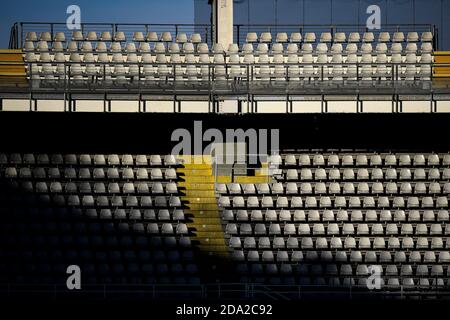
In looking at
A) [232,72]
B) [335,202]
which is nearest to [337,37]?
[232,72]

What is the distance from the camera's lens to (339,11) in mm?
30344

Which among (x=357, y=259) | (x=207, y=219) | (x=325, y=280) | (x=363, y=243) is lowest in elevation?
(x=325, y=280)

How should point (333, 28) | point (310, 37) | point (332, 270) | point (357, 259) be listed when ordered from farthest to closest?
point (333, 28) < point (310, 37) < point (357, 259) < point (332, 270)

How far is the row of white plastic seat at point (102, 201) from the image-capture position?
2492 centimetres

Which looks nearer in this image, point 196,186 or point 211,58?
point 196,186

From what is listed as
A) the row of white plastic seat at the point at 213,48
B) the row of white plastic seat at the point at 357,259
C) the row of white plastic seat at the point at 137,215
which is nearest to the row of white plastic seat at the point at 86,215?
the row of white plastic seat at the point at 137,215

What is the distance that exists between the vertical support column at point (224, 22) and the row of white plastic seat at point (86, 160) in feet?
9.61

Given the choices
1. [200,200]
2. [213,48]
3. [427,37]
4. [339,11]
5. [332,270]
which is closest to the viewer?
[332,270]

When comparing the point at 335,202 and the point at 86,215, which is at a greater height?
the point at 335,202

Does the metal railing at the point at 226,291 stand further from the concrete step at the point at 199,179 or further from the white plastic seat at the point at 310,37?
the white plastic seat at the point at 310,37

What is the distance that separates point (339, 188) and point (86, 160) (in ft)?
15.4

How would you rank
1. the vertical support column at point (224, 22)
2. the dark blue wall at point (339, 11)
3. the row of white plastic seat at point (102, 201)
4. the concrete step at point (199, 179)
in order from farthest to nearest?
1. the dark blue wall at point (339, 11)
2. the vertical support column at point (224, 22)
3. the concrete step at point (199, 179)
4. the row of white plastic seat at point (102, 201)

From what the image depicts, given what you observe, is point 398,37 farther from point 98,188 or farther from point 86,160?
point 98,188

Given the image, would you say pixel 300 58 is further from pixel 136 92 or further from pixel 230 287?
pixel 230 287
